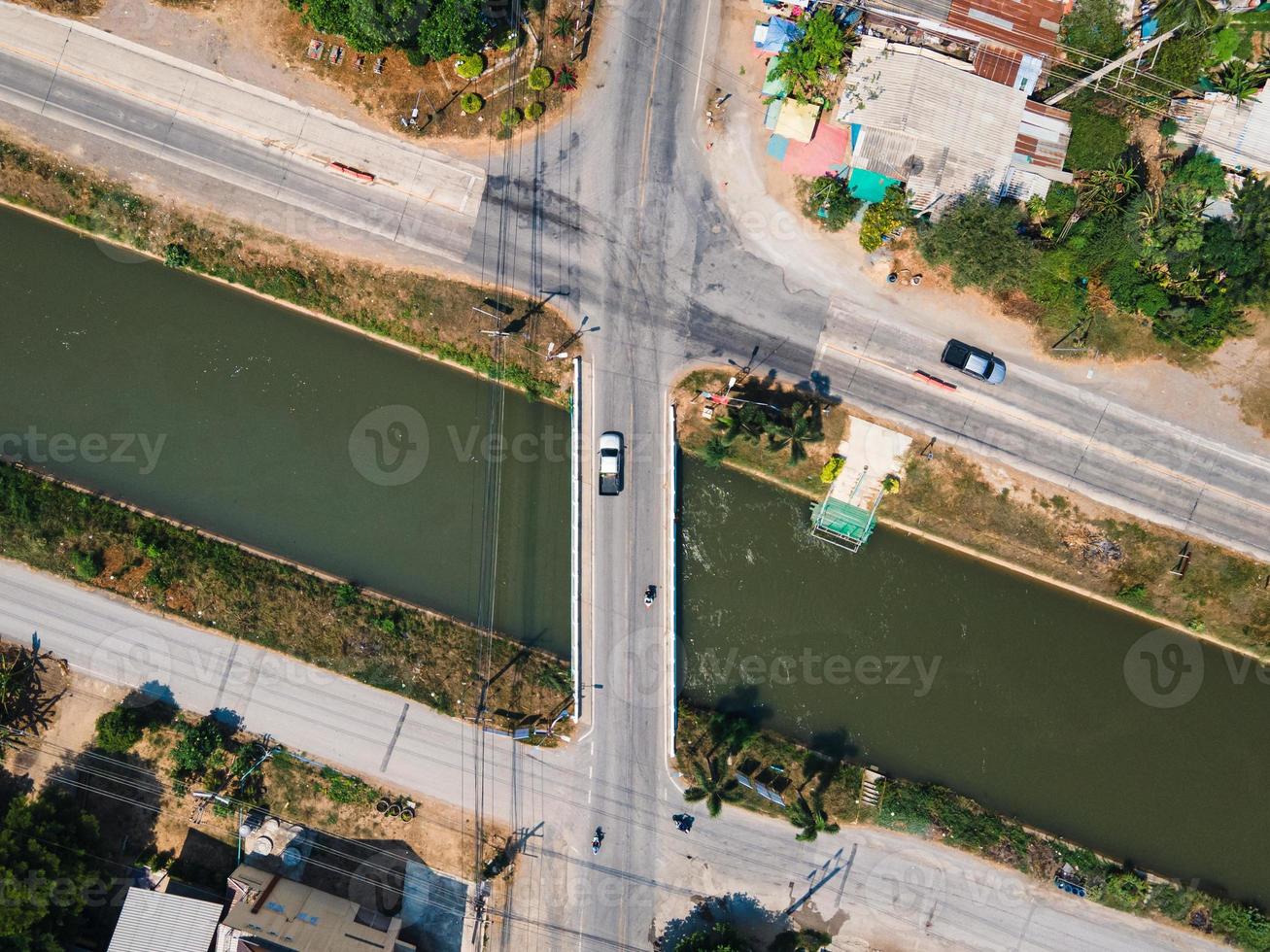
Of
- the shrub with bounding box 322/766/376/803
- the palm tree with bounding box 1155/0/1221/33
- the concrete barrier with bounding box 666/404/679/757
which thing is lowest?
the shrub with bounding box 322/766/376/803

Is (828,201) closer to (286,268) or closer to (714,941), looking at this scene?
(286,268)

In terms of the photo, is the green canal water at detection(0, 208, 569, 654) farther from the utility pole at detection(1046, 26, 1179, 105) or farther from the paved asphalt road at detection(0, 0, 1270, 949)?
the utility pole at detection(1046, 26, 1179, 105)

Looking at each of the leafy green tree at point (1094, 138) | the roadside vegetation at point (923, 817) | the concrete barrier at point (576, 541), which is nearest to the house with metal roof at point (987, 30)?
the leafy green tree at point (1094, 138)

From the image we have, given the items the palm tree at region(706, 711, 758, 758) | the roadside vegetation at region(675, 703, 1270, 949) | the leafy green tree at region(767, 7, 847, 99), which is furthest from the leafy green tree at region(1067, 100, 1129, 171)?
the palm tree at region(706, 711, 758, 758)

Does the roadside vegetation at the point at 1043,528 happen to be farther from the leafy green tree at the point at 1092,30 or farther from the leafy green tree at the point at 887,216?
the leafy green tree at the point at 1092,30

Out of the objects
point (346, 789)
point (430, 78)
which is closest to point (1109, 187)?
point (430, 78)

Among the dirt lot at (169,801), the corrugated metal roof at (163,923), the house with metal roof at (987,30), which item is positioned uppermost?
the house with metal roof at (987,30)
